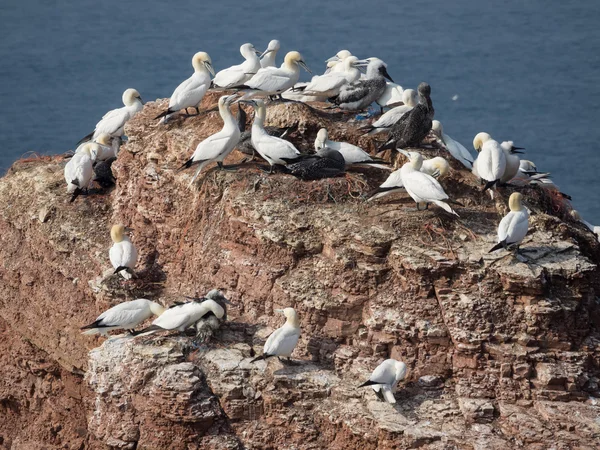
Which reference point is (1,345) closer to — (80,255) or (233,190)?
(80,255)

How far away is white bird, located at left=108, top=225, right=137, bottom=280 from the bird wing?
464 cm

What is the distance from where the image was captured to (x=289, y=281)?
1850 centimetres

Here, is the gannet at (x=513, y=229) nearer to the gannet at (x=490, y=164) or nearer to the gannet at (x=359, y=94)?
the gannet at (x=490, y=164)

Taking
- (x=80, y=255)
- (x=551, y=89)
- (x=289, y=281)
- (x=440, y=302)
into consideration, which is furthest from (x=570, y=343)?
(x=551, y=89)

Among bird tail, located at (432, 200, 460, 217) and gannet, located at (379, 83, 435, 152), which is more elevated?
gannet, located at (379, 83, 435, 152)

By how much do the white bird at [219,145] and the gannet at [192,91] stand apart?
1333 millimetres

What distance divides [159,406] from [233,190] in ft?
11.8

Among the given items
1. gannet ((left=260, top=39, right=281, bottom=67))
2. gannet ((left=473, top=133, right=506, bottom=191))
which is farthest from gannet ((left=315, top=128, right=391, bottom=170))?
gannet ((left=260, top=39, right=281, bottom=67))

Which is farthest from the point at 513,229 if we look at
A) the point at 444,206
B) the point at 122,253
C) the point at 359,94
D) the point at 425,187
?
the point at 122,253

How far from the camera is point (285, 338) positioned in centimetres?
1759

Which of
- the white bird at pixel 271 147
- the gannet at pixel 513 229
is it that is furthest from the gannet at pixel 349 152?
the gannet at pixel 513 229

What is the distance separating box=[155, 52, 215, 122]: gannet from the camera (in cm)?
2119

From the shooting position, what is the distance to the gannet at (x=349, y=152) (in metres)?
19.7

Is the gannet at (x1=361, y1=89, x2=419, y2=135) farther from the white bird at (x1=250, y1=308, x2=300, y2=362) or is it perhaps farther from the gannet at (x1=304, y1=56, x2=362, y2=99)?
the white bird at (x1=250, y1=308, x2=300, y2=362)
